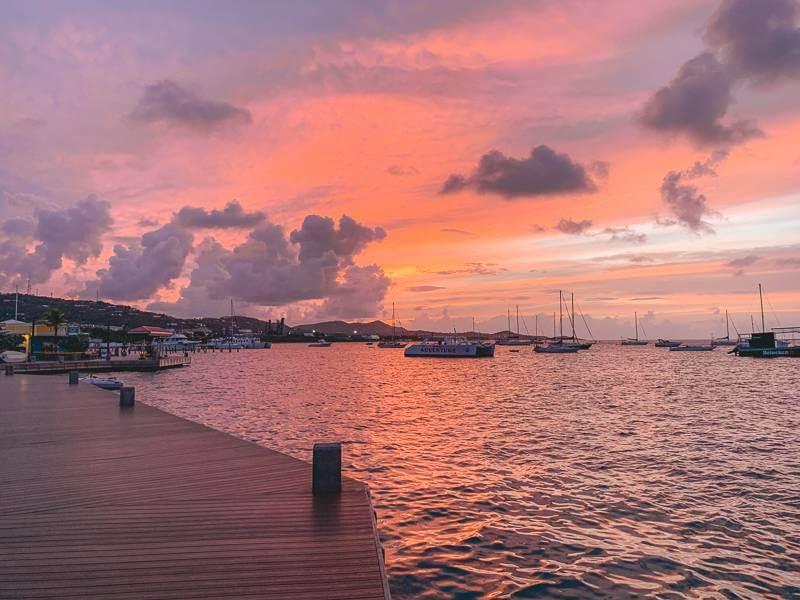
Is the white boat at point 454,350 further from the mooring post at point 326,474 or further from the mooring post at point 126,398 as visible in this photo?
the mooring post at point 326,474

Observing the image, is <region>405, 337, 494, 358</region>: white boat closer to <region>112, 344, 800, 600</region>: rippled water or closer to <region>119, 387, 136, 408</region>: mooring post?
<region>112, 344, 800, 600</region>: rippled water

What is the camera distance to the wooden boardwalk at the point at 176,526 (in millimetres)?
6586

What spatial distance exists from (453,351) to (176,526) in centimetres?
14491

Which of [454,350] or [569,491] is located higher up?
[454,350]

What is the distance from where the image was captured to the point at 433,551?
12.2 metres

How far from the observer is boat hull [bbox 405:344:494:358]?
147 meters

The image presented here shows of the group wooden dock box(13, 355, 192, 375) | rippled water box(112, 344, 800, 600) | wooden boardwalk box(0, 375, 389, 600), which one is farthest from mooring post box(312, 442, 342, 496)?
wooden dock box(13, 355, 192, 375)

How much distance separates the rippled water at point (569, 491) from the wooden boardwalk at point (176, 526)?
3142mm

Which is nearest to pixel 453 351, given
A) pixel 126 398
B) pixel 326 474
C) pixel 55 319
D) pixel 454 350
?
pixel 454 350

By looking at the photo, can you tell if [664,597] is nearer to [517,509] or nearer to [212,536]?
[517,509]

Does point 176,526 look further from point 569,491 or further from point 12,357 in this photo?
point 12,357

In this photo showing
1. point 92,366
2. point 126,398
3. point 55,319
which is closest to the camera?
point 126,398

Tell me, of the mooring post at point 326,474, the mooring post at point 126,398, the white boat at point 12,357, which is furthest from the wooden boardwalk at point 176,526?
the white boat at point 12,357

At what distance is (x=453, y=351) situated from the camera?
15175 cm
